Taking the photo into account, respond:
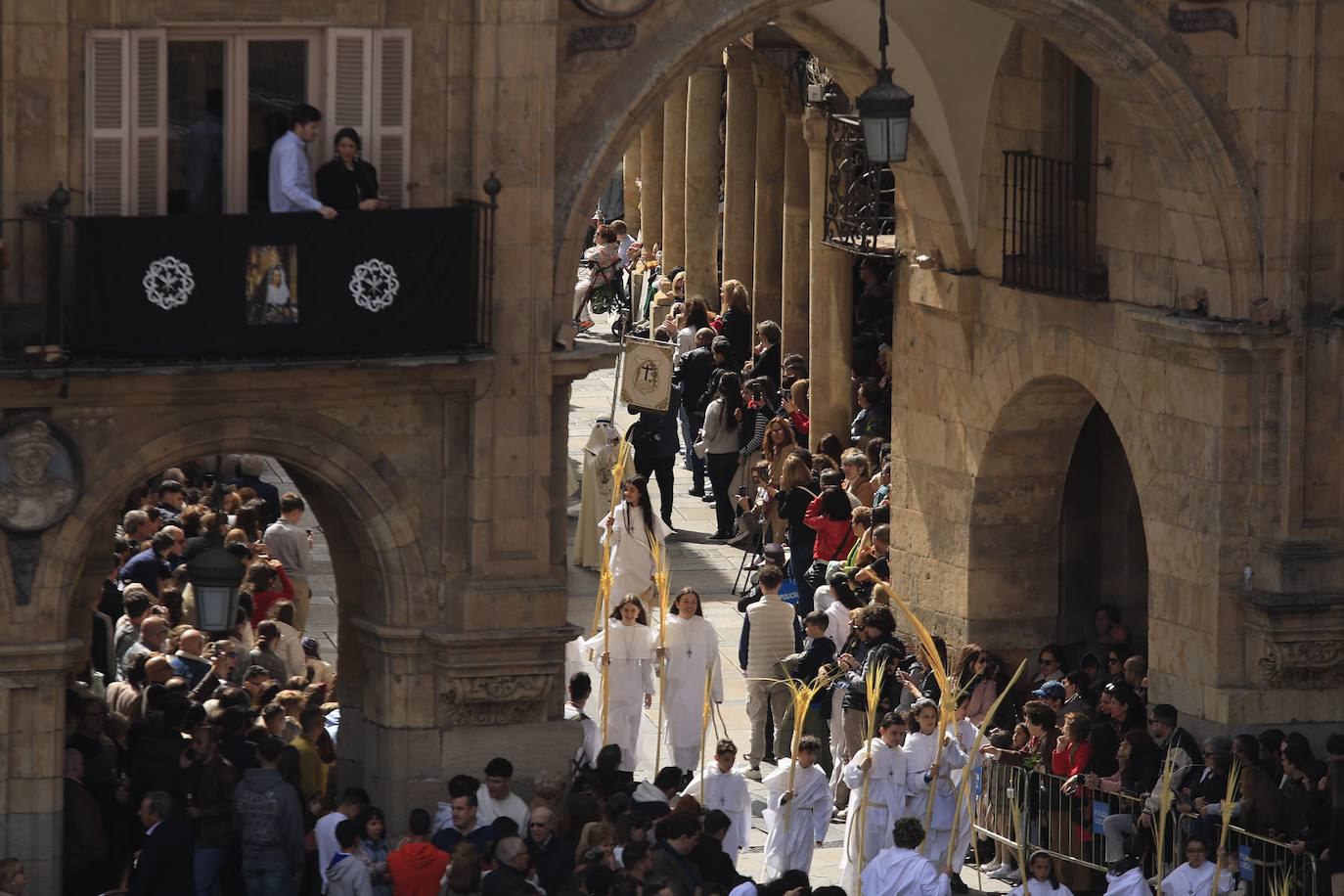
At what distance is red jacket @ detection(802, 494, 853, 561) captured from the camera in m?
32.4

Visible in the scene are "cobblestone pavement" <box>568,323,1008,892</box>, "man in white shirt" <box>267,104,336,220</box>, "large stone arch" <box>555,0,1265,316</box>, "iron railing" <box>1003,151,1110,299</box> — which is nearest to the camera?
"man in white shirt" <box>267,104,336,220</box>

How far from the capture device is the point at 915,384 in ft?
104

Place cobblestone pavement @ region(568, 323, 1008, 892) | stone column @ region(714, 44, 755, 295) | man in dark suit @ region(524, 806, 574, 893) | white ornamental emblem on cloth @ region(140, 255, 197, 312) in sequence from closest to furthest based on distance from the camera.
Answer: man in dark suit @ region(524, 806, 574, 893) < white ornamental emblem on cloth @ region(140, 255, 197, 312) < cobblestone pavement @ region(568, 323, 1008, 892) < stone column @ region(714, 44, 755, 295)

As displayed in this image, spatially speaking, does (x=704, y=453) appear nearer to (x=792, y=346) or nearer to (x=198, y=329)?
(x=792, y=346)

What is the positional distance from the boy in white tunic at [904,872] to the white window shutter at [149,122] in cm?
683

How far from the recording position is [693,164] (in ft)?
147

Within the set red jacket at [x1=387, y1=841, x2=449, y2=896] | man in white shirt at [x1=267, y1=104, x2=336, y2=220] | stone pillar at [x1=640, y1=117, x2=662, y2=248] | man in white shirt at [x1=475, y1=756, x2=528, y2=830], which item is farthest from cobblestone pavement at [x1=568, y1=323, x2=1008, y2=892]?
man in white shirt at [x1=267, y1=104, x2=336, y2=220]

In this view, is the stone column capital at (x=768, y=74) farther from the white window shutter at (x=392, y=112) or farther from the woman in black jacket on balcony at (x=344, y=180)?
the woman in black jacket on balcony at (x=344, y=180)

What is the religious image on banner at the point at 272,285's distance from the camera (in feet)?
81.2

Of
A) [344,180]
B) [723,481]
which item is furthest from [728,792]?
[723,481]

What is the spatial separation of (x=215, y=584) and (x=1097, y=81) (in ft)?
27.1

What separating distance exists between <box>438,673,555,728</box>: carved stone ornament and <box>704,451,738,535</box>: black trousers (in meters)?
10.7

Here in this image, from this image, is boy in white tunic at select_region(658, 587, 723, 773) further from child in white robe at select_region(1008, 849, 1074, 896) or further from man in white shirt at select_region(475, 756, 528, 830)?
child in white robe at select_region(1008, 849, 1074, 896)

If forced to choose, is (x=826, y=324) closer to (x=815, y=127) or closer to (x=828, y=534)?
(x=815, y=127)
